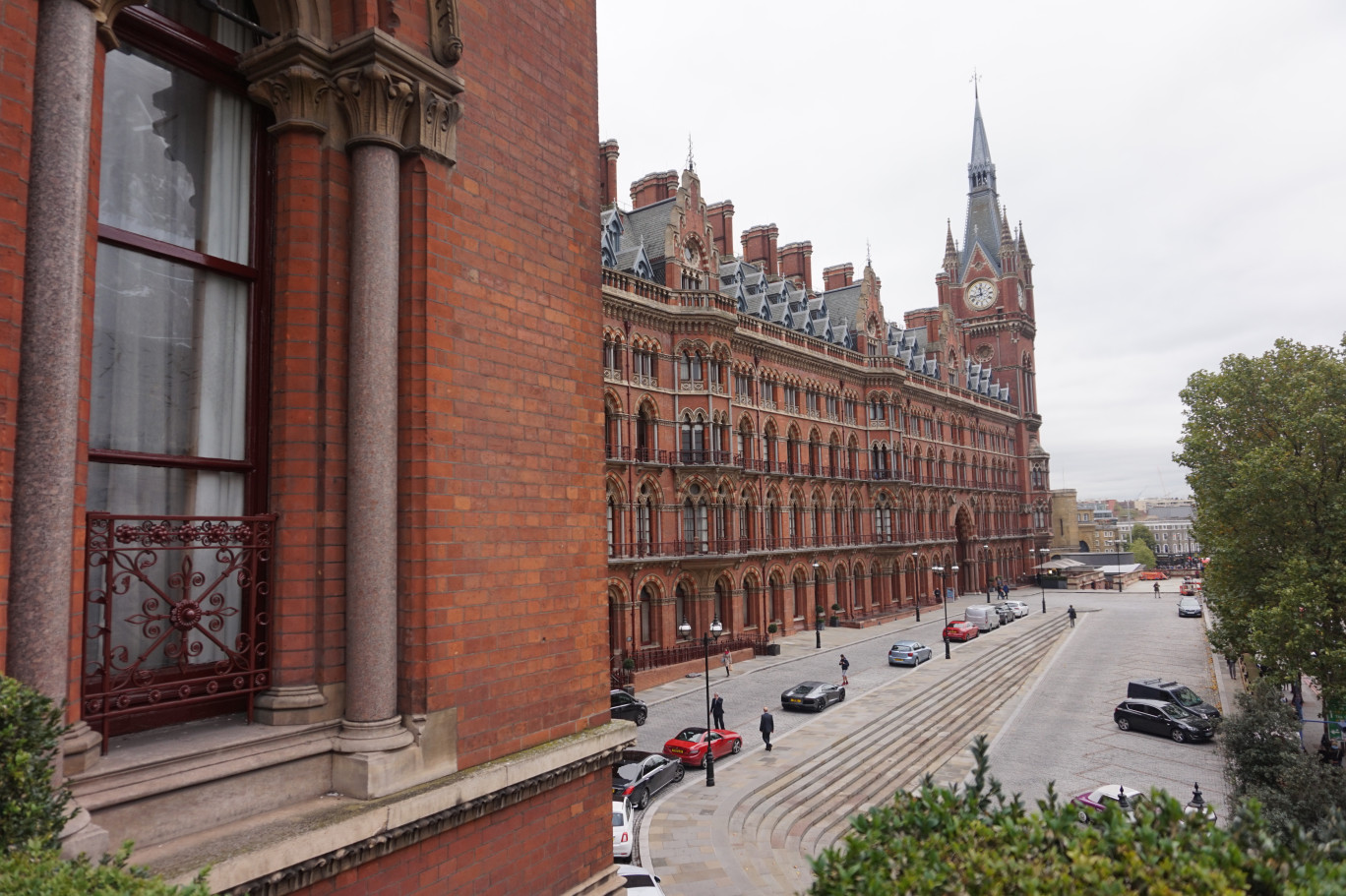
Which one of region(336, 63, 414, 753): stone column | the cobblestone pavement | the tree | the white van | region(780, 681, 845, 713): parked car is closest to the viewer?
region(336, 63, 414, 753): stone column

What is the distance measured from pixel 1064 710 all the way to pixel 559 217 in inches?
1187

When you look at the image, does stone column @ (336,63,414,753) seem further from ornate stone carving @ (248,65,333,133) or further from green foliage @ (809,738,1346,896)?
green foliage @ (809,738,1346,896)

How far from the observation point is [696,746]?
22.2 metres

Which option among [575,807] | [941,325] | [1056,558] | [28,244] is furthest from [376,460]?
[1056,558]

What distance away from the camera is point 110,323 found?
4.83 meters

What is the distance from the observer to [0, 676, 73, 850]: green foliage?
3131 millimetres

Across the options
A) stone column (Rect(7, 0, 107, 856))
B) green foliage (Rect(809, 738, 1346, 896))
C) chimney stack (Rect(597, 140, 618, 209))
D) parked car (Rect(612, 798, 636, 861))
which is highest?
chimney stack (Rect(597, 140, 618, 209))

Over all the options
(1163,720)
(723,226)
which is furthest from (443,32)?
(723,226)

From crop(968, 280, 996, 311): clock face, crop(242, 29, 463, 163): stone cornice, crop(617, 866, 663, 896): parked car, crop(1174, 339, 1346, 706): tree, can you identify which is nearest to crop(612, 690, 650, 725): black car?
crop(617, 866, 663, 896): parked car

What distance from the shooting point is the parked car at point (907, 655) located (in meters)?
35.9

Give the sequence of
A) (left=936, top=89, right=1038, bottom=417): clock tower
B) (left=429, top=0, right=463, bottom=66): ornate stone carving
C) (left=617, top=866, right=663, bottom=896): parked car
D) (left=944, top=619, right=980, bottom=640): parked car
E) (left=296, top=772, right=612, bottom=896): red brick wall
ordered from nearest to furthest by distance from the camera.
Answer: (left=296, top=772, right=612, bottom=896): red brick wall
(left=429, top=0, right=463, bottom=66): ornate stone carving
(left=617, top=866, right=663, bottom=896): parked car
(left=944, top=619, right=980, bottom=640): parked car
(left=936, top=89, right=1038, bottom=417): clock tower

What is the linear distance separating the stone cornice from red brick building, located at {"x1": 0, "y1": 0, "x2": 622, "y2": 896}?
2 centimetres

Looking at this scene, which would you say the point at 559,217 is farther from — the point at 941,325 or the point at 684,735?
the point at 941,325

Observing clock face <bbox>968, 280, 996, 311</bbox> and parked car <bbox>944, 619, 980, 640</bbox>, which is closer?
parked car <bbox>944, 619, 980, 640</bbox>
